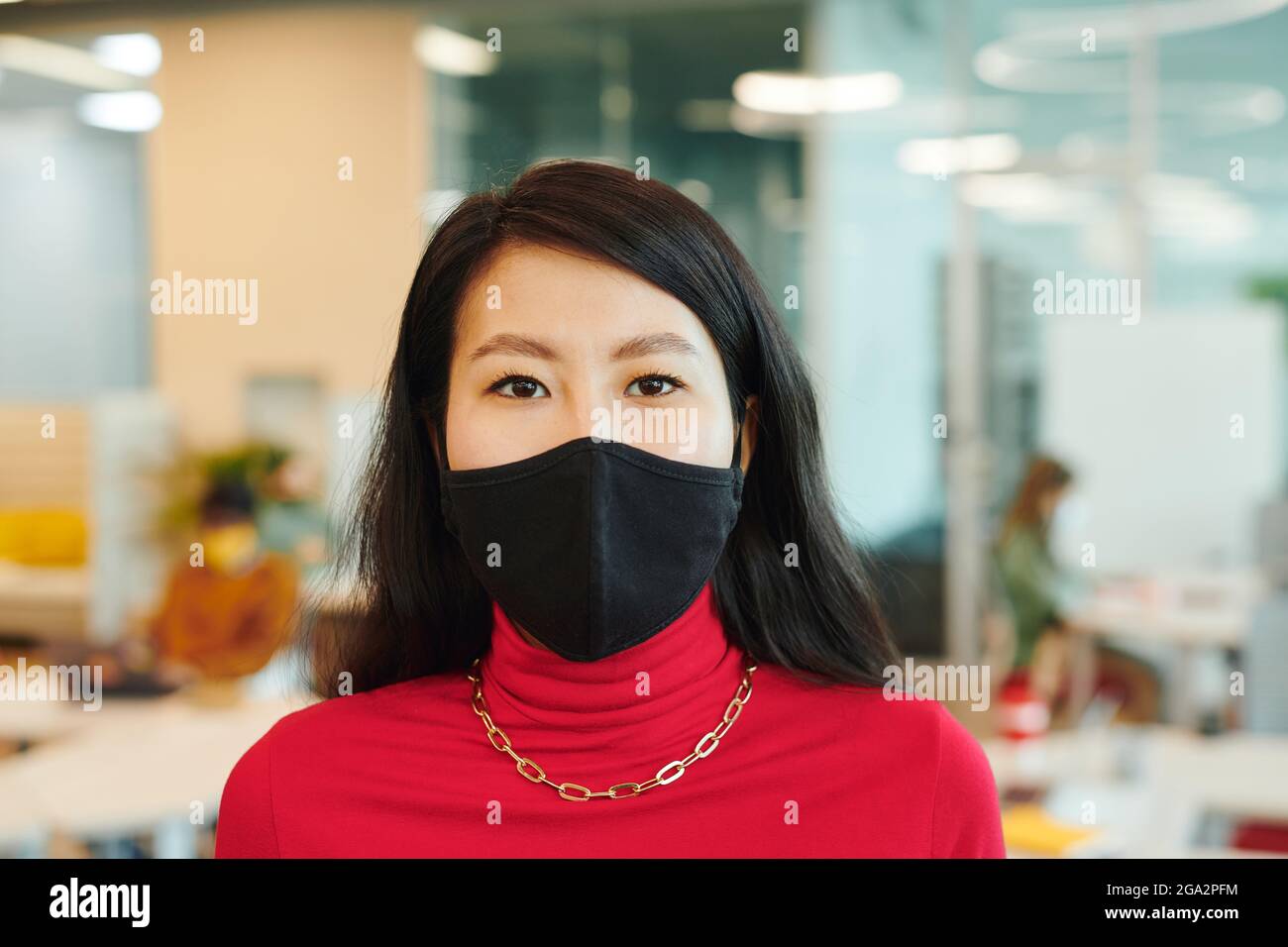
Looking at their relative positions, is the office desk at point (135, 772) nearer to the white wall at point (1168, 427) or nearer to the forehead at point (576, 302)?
the forehead at point (576, 302)

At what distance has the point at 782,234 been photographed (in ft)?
19.4

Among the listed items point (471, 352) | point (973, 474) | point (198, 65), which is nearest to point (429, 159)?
point (198, 65)

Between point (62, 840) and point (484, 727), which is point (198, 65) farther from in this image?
point (484, 727)

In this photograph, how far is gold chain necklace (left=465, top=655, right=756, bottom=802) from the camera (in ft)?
3.41

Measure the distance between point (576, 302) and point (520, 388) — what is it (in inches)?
3.4

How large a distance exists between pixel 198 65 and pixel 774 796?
5.89 meters

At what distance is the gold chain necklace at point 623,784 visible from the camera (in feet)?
3.41

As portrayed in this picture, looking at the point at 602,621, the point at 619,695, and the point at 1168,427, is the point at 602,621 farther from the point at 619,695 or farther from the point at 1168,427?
the point at 1168,427

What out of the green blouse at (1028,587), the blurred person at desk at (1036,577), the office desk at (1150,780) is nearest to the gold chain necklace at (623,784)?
the office desk at (1150,780)

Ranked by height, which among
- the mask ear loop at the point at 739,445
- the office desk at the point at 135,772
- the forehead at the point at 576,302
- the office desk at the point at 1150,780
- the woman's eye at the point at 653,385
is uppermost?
the forehead at the point at 576,302

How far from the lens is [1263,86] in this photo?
5.76 m

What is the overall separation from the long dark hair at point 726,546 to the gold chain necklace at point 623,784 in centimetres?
8

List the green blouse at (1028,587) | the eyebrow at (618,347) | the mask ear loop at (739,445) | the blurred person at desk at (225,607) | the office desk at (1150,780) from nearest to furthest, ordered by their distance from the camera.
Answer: the eyebrow at (618,347)
the mask ear loop at (739,445)
the office desk at (1150,780)
the blurred person at desk at (225,607)
the green blouse at (1028,587)

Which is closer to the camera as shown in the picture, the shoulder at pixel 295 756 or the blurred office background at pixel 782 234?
the shoulder at pixel 295 756
